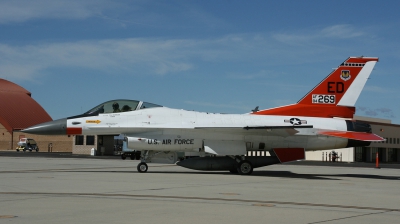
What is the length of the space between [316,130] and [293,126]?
2.02 metres

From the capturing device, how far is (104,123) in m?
21.1

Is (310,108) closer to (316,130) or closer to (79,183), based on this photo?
(316,130)

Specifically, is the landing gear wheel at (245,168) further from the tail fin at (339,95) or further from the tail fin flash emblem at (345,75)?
the tail fin flash emblem at (345,75)

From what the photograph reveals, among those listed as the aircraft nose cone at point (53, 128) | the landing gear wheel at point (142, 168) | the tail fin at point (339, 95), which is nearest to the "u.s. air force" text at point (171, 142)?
the landing gear wheel at point (142, 168)

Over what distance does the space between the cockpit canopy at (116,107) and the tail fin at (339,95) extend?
5792 millimetres

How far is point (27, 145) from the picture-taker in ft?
241

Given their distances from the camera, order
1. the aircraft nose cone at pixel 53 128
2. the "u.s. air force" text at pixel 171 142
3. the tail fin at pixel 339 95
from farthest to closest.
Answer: the tail fin at pixel 339 95, the aircraft nose cone at pixel 53 128, the "u.s. air force" text at pixel 171 142

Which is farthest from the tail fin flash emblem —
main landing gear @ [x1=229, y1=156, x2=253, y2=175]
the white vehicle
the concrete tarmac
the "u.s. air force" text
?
the white vehicle

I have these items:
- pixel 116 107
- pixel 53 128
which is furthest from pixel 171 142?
pixel 53 128

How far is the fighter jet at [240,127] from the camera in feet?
68.7

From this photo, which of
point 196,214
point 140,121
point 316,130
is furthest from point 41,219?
point 316,130

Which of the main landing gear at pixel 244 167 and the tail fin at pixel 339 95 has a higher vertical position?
the tail fin at pixel 339 95

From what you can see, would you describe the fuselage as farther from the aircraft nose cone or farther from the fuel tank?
the fuel tank

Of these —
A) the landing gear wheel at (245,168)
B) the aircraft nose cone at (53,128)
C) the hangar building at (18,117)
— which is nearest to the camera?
the aircraft nose cone at (53,128)
